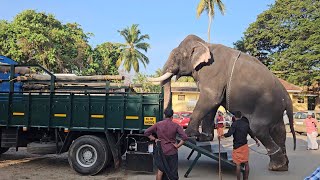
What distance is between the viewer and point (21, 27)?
2980 centimetres

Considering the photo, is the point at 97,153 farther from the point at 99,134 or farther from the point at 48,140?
the point at 48,140

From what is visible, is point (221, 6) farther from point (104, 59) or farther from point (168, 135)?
point (168, 135)

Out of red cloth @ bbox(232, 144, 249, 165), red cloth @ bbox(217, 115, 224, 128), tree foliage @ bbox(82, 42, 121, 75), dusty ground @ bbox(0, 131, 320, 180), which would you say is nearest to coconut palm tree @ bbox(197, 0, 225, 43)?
tree foliage @ bbox(82, 42, 121, 75)

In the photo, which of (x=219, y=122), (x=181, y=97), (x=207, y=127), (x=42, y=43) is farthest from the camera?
(x=181, y=97)

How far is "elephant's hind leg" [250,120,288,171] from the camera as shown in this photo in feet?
30.3

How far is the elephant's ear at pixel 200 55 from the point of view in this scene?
9258mm

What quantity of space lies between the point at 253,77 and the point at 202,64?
1283 mm

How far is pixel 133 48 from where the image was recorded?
1855 inches

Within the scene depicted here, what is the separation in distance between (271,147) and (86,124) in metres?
4.56

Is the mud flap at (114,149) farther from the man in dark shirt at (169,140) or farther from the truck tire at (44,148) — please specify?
the man in dark shirt at (169,140)

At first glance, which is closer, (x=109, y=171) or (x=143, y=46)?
(x=109, y=171)

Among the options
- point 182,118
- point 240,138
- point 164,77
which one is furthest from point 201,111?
point 182,118

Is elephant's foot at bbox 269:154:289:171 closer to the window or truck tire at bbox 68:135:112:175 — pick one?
truck tire at bbox 68:135:112:175

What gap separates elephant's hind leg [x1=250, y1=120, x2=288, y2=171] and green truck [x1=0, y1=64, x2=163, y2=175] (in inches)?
98.3
